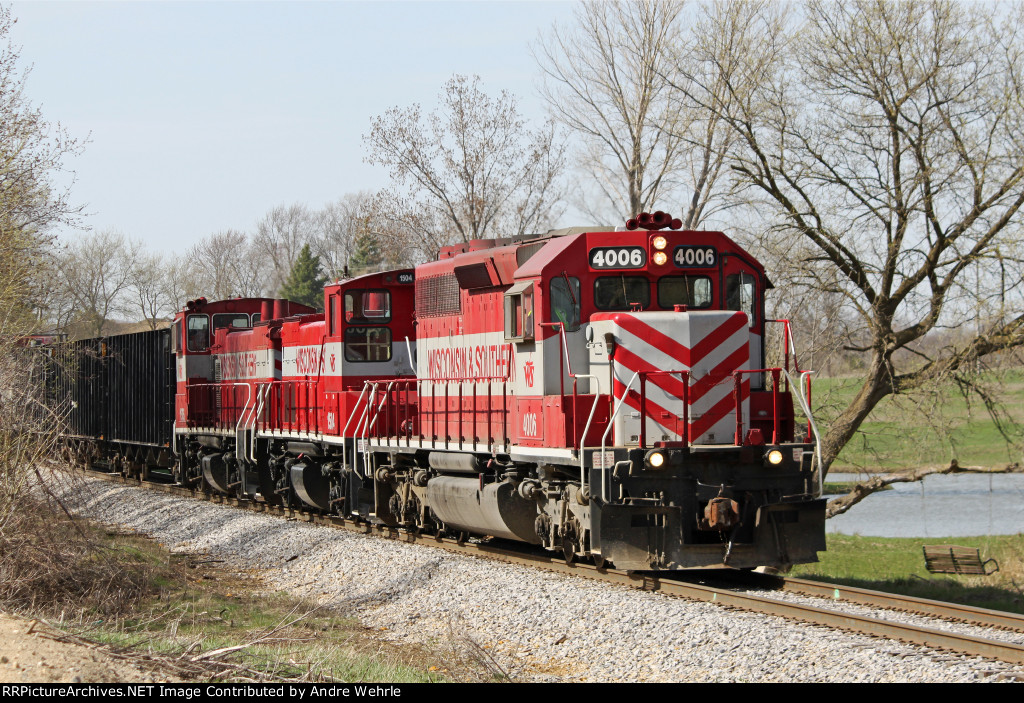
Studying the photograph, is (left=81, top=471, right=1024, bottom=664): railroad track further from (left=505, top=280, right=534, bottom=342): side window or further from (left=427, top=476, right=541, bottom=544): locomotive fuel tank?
(left=505, top=280, right=534, bottom=342): side window

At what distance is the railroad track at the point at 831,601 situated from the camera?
8133 millimetres

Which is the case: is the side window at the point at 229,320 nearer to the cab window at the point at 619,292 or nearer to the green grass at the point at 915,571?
the green grass at the point at 915,571

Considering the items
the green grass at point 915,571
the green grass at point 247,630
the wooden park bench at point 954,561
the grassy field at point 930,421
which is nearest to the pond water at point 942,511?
the green grass at point 915,571

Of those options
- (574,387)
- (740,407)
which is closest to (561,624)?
(574,387)

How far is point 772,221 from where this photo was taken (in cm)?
2066

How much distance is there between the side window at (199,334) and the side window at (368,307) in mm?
7951

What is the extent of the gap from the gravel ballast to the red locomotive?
27.4 inches

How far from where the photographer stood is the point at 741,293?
11.9 m

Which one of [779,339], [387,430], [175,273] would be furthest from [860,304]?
[175,273]

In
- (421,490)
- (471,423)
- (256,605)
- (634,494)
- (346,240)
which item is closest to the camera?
(634,494)

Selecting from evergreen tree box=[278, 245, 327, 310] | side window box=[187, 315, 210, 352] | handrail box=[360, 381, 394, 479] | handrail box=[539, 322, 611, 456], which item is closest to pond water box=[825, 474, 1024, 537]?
handrail box=[360, 381, 394, 479]

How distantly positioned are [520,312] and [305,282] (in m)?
68.2

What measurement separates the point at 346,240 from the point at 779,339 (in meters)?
62.8
